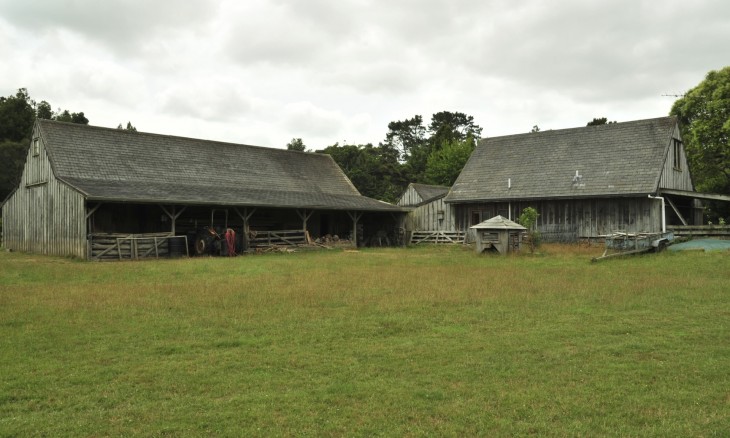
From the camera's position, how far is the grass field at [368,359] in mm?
5109

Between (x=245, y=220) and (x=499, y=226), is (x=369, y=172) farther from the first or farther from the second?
(x=499, y=226)

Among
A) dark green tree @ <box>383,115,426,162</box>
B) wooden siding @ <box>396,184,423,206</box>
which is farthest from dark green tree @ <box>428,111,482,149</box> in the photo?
wooden siding @ <box>396,184,423,206</box>

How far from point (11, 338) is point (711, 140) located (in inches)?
1514

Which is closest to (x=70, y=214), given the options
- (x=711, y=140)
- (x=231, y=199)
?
(x=231, y=199)

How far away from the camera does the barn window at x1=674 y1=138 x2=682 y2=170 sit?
30609 millimetres

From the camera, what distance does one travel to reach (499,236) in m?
24.3

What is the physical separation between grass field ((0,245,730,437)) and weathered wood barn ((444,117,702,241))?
15178 mm

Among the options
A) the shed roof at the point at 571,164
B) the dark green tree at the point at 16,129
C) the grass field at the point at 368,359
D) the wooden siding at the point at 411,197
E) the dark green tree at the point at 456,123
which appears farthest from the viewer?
the dark green tree at the point at 456,123

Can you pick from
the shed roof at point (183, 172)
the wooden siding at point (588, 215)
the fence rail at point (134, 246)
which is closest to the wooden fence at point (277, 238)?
the shed roof at point (183, 172)

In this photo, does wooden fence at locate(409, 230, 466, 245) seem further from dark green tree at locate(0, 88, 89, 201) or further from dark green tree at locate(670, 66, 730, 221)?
dark green tree at locate(0, 88, 89, 201)

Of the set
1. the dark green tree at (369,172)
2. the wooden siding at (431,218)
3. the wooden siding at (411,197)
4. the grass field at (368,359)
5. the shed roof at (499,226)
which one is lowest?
the grass field at (368,359)

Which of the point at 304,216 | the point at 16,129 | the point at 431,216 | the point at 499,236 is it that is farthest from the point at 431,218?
the point at 16,129

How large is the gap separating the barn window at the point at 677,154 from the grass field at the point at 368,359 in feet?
63.5

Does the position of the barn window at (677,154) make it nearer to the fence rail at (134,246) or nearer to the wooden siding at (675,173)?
the wooden siding at (675,173)
